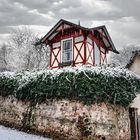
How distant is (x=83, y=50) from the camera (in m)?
18.1

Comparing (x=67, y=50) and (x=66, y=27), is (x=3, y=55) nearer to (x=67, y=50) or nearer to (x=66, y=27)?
(x=66, y=27)

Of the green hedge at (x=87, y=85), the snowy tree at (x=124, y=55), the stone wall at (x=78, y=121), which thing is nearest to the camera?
the stone wall at (x=78, y=121)

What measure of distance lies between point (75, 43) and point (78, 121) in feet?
27.1

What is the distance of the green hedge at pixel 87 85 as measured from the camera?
11977 mm

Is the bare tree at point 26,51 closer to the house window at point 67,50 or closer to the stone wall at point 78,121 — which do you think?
the house window at point 67,50

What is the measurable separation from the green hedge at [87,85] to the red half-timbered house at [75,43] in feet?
17.0

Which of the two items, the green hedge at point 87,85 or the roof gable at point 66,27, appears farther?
the roof gable at point 66,27

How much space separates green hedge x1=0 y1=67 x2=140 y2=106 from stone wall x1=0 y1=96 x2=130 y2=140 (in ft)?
1.18

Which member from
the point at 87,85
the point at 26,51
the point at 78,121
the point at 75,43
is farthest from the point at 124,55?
the point at 78,121

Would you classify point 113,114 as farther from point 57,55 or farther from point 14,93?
point 57,55

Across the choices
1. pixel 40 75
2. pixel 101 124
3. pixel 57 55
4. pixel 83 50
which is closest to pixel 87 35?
pixel 83 50

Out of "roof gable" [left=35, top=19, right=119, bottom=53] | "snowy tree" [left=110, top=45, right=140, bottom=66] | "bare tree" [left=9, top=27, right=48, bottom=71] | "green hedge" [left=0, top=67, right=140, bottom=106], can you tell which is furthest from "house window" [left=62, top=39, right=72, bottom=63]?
"snowy tree" [left=110, top=45, right=140, bottom=66]

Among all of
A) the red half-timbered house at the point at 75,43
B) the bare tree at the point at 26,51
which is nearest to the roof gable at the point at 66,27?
the red half-timbered house at the point at 75,43

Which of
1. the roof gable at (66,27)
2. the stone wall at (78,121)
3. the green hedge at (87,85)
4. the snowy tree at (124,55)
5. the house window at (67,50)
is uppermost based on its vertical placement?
the snowy tree at (124,55)
